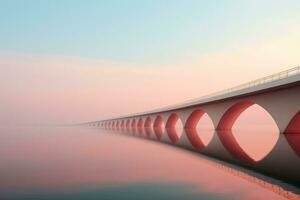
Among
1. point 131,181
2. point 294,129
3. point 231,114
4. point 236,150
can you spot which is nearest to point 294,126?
point 294,129

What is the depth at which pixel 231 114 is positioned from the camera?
41938 mm

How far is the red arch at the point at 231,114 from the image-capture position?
38.2m

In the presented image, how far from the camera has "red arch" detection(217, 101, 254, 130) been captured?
125ft

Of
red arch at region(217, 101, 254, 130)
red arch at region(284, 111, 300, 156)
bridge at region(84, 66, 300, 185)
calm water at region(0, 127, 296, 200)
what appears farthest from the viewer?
red arch at region(217, 101, 254, 130)

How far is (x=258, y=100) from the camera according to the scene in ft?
103

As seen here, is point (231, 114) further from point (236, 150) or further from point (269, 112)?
point (236, 150)

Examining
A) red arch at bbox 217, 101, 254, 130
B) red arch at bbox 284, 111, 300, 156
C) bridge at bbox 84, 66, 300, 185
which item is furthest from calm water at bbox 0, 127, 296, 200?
red arch at bbox 217, 101, 254, 130

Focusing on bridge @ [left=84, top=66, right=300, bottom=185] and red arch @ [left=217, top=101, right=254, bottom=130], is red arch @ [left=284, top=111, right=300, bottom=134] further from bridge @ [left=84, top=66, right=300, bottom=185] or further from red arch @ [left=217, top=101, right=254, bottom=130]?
red arch @ [left=217, top=101, right=254, bottom=130]

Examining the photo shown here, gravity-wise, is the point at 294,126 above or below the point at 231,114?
below

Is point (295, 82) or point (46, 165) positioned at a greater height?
point (295, 82)

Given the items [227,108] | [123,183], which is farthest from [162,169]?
[227,108]

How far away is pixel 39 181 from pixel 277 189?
8029 mm

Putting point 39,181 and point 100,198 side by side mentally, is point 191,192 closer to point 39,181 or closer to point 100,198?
point 100,198

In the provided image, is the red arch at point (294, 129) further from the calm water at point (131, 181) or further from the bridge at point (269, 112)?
the calm water at point (131, 181)
